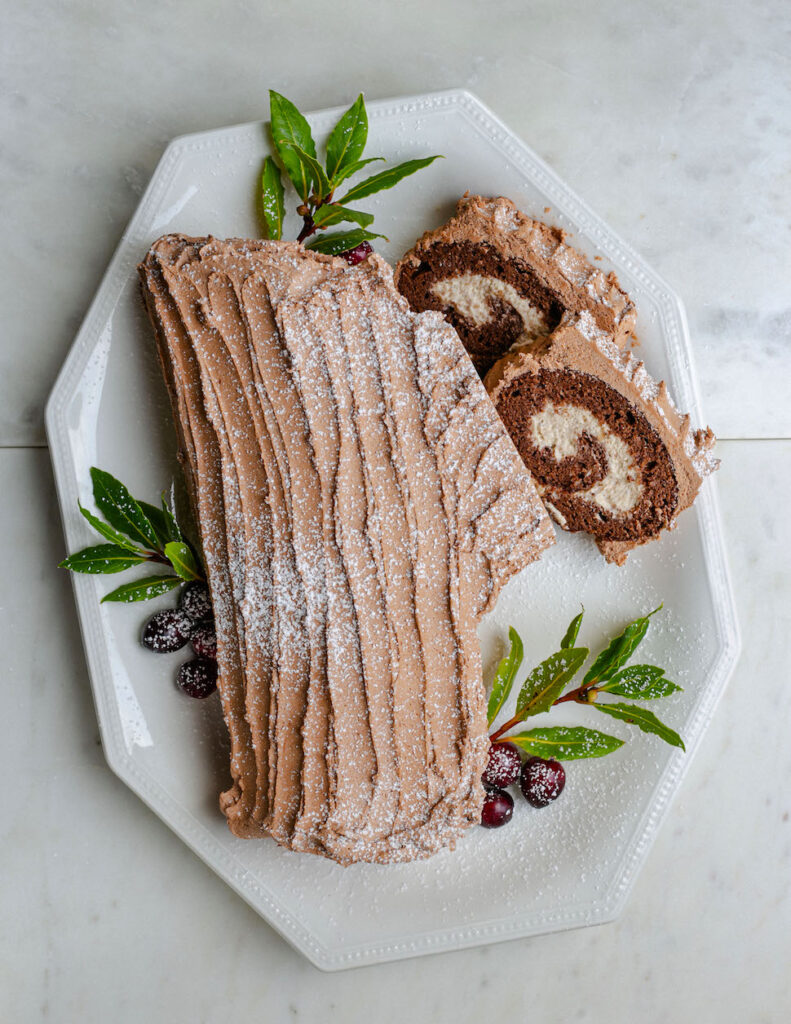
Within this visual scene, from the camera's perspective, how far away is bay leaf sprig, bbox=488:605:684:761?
186cm

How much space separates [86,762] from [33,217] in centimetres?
131

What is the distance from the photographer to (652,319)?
74.0 inches

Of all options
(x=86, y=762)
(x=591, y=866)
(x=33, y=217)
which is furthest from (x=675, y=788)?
(x=33, y=217)

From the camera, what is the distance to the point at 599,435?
1.83 meters

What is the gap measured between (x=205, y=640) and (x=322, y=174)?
1.05 meters

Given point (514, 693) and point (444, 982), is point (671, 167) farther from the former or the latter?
point (444, 982)

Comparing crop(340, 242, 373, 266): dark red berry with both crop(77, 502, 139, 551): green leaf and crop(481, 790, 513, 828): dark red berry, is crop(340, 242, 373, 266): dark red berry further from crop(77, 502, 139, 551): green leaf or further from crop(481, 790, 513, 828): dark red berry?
crop(481, 790, 513, 828): dark red berry

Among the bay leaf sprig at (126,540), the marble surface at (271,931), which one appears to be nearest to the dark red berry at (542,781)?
the marble surface at (271,931)

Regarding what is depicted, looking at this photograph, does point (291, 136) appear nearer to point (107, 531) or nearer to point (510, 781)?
point (107, 531)

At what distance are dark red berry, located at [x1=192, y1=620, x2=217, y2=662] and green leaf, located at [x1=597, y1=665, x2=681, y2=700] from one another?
0.89 meters

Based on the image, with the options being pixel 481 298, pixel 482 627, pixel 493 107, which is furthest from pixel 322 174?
pixel 482 627

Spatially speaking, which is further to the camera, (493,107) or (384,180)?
(493,107)

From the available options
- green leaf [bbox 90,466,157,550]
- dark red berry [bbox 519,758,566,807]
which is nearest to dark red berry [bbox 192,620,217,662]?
green leaf [bbox 90,466,157,550]

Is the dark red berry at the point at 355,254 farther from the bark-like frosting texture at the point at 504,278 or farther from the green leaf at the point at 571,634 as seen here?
the green leaf at the point at 571,634
